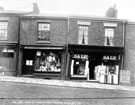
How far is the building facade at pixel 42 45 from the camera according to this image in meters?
17.9

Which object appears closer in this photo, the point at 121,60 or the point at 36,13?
the point at 121,60

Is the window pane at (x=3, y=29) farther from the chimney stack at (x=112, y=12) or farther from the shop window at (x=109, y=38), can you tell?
the chimney stack at (x=112, y=12)

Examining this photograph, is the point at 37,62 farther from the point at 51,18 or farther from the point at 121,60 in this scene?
the point at 121,60

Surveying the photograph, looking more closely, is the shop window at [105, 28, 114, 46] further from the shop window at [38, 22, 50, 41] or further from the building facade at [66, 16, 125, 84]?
the shop window at [38, 22, 50, 41]

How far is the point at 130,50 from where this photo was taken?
17.8 m

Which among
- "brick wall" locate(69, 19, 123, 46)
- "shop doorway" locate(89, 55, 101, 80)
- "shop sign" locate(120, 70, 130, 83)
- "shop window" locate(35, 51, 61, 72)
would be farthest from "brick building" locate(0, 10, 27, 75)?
"shop sign" locate(120, 70, 130, 83)

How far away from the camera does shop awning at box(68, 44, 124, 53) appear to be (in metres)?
17.5

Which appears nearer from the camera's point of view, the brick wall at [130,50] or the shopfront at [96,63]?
the shopfront at [96,63]

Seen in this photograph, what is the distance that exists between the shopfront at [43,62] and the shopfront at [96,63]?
1.19 metres

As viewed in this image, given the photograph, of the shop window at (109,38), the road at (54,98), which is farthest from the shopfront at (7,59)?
the shop window at (109,38)

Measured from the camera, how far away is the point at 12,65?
18.2m

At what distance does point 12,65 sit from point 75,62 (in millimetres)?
5601

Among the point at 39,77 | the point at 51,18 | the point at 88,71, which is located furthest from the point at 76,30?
the point at 39,77

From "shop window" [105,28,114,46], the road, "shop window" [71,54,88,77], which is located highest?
"shop window" [105,28,114,46]
